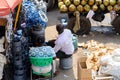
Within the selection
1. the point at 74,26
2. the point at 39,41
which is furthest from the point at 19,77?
the point at 74,26

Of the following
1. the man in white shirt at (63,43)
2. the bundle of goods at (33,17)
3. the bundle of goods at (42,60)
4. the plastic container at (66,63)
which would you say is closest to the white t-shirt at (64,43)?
the man in white shirt at (63,43)

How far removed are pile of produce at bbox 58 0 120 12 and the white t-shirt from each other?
243 cm

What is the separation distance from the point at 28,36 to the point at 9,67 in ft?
3.20

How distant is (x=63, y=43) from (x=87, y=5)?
2.73 metres

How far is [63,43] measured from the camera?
318 inches

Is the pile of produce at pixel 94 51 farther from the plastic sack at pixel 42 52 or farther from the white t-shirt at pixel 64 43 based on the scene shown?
the plastic sack at pixel 42 52

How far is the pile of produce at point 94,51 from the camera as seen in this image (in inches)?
325

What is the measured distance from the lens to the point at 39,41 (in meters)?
7.96

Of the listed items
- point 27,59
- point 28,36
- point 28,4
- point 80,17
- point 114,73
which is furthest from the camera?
point 80,17

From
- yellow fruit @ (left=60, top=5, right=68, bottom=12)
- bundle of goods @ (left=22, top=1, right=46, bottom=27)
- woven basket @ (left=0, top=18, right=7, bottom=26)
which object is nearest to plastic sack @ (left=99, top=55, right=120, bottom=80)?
bundle of goods @ (left=22, top=1, right=46, bottom=27)

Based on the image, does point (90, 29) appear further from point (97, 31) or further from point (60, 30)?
point (60, 30)

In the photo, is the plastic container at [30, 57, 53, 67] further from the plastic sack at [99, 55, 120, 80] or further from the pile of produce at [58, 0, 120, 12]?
the pile of produce at [58, 0, 120, 12]

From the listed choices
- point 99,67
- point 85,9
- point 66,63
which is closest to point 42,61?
point 66,63

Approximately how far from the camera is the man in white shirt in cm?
804
